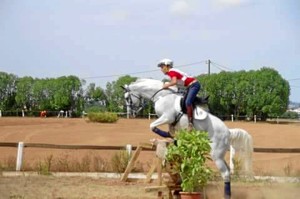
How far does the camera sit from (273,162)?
55.8 ft

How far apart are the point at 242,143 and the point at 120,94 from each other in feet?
189

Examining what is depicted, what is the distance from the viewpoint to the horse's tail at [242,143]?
11.0 m

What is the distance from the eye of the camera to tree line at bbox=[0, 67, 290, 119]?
66500mm

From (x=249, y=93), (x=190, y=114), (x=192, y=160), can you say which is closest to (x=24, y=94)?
(x=249, y=93)

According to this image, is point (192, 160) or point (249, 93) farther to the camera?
point (249, 93)

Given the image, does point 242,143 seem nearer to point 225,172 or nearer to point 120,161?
point 225,172

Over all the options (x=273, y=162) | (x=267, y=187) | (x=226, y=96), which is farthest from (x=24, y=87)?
(x=267, y=187)

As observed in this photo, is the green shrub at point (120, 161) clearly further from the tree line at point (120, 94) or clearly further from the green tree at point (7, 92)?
the green tree at point (7, 92)

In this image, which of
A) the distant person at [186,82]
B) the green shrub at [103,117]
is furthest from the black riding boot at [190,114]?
the green shrub at [103,117]

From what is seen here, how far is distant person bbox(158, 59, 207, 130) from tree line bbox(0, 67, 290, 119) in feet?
180

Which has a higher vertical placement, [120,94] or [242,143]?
[120,94]

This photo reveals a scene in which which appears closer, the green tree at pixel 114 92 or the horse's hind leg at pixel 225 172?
the horse's hind leg at pixel 225 172

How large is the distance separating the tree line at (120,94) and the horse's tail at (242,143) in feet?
178

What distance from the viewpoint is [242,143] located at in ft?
36.4
